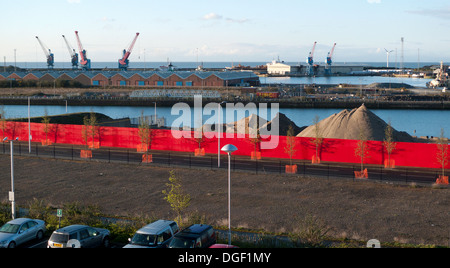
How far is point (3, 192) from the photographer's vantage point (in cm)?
2039

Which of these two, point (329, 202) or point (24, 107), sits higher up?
point (24, 107)

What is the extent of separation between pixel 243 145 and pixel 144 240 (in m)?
17.5

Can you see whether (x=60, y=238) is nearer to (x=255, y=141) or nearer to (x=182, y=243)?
(x=182, y=243)

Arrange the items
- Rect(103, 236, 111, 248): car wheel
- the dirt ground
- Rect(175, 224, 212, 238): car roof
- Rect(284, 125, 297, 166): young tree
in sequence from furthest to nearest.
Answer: Rect(284, 125, 297, 166): young tree
the dirt ground
Rect(103, 236, 111, 248): car wheel
Rect(175, 224, 212, 238): car roof

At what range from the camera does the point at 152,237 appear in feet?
36.8

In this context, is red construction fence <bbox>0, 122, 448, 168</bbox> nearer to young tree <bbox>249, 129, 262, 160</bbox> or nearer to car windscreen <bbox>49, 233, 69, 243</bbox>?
young tree <bbox>249, 129, 262, 160</bbox>

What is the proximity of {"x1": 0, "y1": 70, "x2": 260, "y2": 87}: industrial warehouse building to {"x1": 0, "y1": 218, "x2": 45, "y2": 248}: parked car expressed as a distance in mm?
76857

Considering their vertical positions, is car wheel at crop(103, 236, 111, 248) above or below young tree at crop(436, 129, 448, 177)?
below

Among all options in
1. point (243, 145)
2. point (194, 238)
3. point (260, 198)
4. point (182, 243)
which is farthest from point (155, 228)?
point (243, 145)

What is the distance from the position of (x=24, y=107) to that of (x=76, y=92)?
42.9 feet

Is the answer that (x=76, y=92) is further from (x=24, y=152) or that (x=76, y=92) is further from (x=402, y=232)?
(x=402, y=232)

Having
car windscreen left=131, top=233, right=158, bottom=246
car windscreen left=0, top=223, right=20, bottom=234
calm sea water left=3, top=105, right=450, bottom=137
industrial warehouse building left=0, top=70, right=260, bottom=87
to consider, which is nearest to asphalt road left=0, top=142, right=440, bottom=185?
car windscreen left=131, top=233, right=158, bottom=246

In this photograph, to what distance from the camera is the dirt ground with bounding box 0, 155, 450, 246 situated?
15719 millimetres
